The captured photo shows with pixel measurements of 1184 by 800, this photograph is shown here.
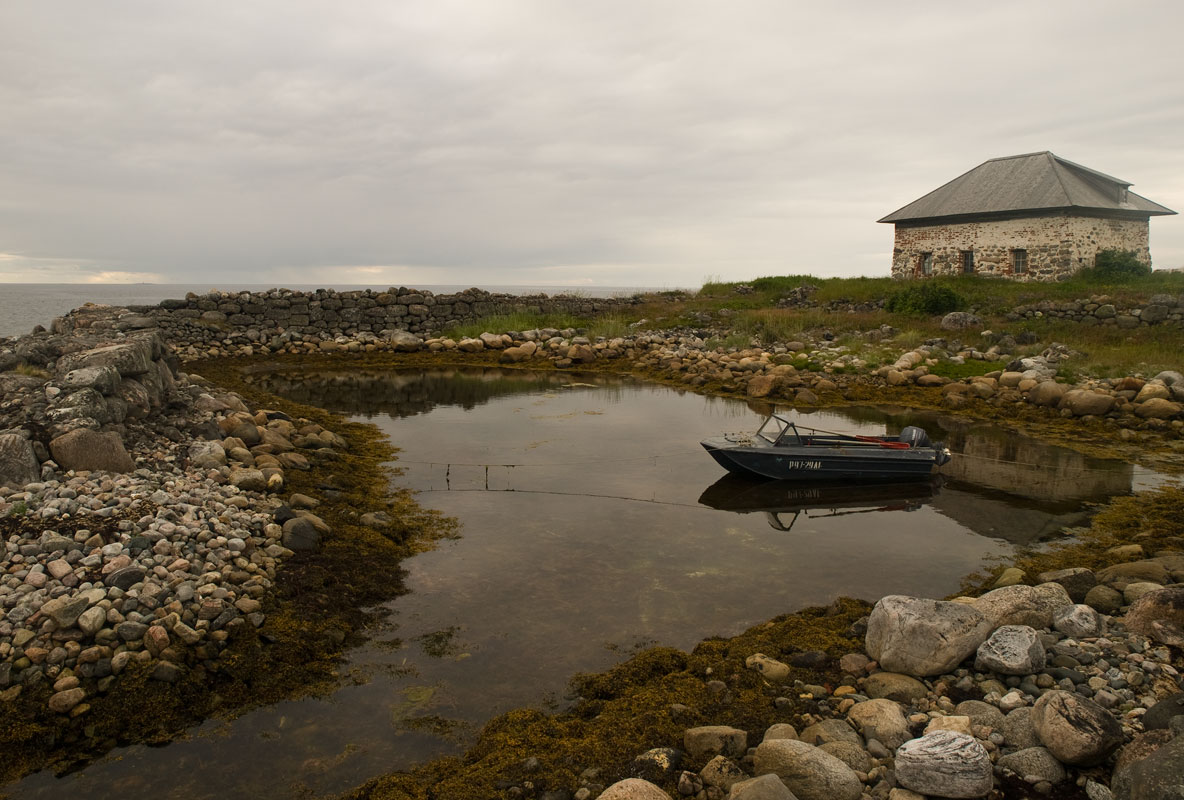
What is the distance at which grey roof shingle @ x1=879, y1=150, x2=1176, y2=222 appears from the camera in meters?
31.0

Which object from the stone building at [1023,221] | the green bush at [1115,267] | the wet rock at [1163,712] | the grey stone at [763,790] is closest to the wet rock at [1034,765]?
the wet rock at [1163,712]

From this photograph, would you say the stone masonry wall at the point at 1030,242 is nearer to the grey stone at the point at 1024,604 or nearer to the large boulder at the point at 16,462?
the grey stone at the point at 1024,604

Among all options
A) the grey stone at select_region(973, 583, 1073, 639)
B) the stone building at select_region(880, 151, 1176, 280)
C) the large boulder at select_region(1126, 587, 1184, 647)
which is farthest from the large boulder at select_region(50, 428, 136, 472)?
the stone building at select_region(880, 151, 1176, 280)

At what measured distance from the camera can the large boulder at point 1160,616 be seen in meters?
5.77

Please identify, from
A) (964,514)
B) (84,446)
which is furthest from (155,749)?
(964,514)

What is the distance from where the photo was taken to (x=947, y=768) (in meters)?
4.29

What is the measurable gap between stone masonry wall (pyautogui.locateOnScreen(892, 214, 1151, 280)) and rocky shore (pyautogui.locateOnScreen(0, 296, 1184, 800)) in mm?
25974

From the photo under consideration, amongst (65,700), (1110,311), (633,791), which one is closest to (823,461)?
(633,791)

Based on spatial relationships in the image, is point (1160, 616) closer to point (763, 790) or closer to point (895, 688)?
point (895, 688)

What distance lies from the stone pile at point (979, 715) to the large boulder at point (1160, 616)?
10 millimetres

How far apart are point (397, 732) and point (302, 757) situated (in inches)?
26.4

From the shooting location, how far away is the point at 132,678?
5.81m

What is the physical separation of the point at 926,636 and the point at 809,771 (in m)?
2.10

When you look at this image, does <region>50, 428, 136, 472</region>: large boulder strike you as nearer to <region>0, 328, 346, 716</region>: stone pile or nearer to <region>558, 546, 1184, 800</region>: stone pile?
<region>0, 328, 346, 716</region>: stone pile
